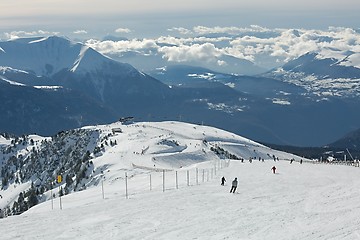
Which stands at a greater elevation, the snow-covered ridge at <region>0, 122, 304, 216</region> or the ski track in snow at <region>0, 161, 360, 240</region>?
the ski track in snow at <region>0, 161, 360, 240</region>

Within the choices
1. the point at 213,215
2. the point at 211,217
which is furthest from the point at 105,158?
the point at 211,217

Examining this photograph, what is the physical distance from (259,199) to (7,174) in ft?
535

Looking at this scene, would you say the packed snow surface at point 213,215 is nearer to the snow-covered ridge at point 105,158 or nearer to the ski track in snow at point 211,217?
the ski track in snow at point 211,217

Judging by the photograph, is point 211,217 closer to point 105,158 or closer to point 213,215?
point 213,215

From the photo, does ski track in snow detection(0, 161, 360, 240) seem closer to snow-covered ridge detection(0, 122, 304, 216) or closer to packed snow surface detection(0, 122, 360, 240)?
packed snow surface detection(0, 122, 360, 240)

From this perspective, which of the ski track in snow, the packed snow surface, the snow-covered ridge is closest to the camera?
the ski track in snow

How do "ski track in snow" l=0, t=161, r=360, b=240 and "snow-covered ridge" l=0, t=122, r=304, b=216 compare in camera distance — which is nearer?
"ski track in snow" l=0, t=161, r=360, b=240

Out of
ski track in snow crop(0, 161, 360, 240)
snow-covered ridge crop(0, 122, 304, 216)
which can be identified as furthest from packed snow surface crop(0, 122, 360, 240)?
snow-covered ridge crop(0, 122, 304, 216)

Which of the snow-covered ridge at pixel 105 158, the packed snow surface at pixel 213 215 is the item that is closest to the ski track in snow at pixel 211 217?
the packed snow surface at pixel 213 215

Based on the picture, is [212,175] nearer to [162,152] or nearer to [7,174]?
[162,152]

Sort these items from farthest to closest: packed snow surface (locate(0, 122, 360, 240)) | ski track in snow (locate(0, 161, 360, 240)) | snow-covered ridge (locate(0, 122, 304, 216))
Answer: snow-covered ridge (locate(0, 122, 304, 216)), packed snow surface (locate(0, 122, 360, 240)), ski track in snow (locate(0, 161, 360, 240))

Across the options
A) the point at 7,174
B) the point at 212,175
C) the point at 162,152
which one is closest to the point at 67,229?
the point at 212,175

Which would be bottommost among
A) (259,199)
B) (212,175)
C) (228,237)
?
(212,175)

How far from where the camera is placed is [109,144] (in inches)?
6570
